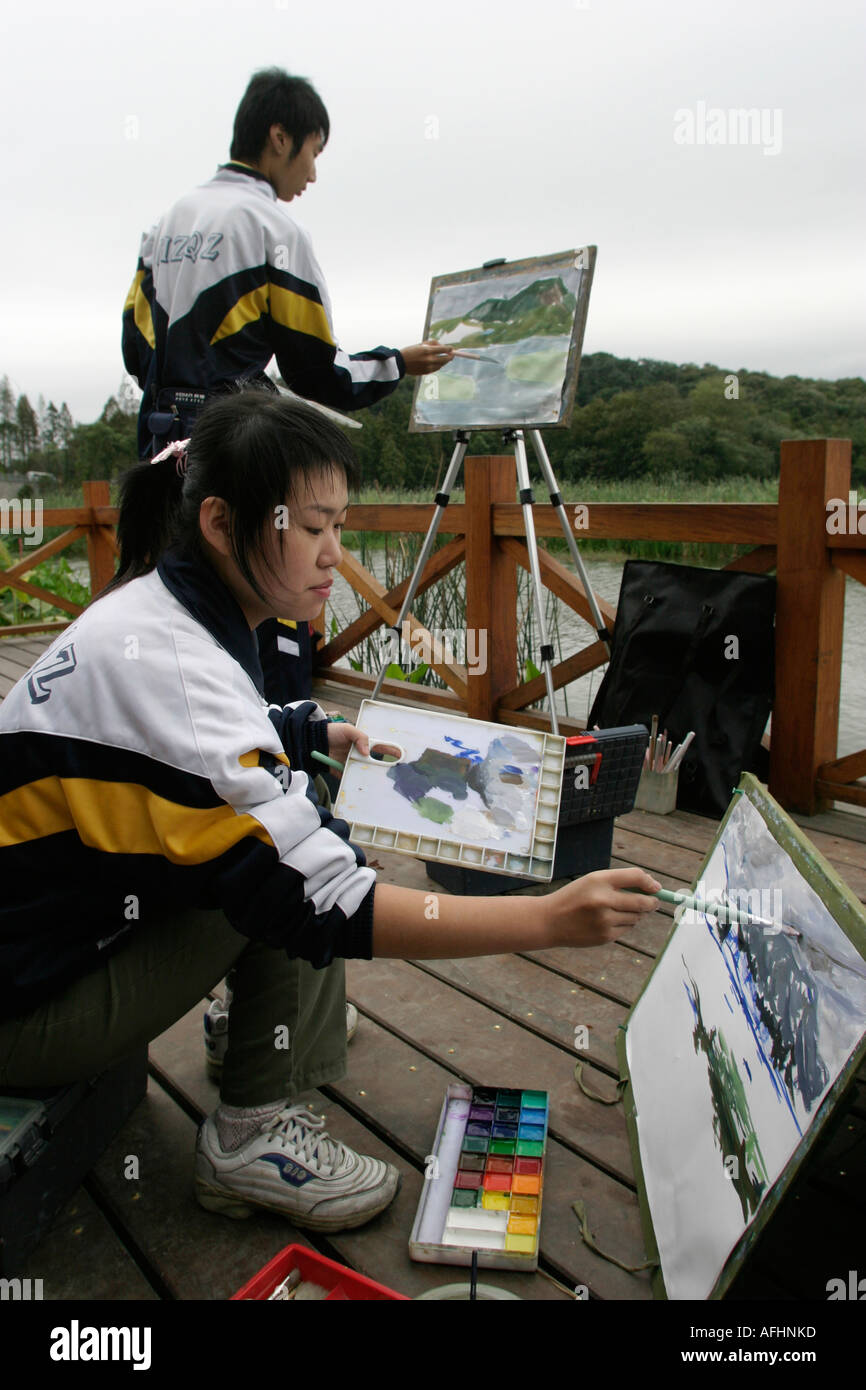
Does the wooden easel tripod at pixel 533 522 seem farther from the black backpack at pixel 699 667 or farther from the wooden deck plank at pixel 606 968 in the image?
the wooden deck plank at pixel 606 968

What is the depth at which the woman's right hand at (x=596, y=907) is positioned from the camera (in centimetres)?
107

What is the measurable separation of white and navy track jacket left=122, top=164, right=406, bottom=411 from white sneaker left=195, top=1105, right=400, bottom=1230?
1753mm

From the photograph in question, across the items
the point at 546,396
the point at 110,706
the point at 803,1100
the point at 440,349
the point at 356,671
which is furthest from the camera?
the point at 356,671

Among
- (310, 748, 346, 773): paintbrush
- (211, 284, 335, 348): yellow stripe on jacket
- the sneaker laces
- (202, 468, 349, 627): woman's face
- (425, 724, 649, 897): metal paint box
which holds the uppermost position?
(211, 284, 335, 348): yellow stripe on jacket

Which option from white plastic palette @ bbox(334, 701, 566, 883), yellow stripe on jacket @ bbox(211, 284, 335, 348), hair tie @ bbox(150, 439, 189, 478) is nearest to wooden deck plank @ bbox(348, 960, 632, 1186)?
white plastic palette @ bbox(334, 701, 566, 883)

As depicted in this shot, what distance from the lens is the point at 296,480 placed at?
1.20 metres

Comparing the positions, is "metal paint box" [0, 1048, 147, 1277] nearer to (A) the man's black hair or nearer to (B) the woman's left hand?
(B) the woman's left hand

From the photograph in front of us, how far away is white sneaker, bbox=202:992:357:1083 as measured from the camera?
168 centimetres

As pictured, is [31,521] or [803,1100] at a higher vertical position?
[31,521]

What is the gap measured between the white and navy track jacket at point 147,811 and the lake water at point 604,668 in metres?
2.72

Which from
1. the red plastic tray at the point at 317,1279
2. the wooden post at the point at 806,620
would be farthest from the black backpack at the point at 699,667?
the red plastic tray at the point at 317,1279

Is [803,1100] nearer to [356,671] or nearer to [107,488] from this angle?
[356,671]
